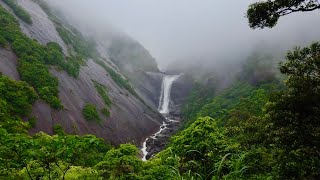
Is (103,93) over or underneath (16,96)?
over

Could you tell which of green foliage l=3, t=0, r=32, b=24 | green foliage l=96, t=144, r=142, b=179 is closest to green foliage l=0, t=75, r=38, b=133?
green foliage l=3, t=0, r=32, b=24

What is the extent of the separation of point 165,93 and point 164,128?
1256 inches

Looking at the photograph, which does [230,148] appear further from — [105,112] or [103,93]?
[103,93]

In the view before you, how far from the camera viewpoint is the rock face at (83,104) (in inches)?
1715

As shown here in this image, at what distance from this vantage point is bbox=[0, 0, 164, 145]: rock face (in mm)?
43562

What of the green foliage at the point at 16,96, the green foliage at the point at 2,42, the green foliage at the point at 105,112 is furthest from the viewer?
the green foliage at the point at 105,112

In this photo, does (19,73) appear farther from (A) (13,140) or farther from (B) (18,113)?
(A) (13,140)

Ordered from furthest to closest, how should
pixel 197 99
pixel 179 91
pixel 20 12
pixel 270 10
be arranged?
pixel 179 91
pixel 197 99
pixel 20 12
pixel 270 10

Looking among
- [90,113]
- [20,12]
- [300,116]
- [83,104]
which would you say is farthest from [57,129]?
[300,116]

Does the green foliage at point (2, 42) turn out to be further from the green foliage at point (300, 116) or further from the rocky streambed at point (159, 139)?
the green foliage at point (300, 116)

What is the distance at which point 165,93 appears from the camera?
105688 millimetres

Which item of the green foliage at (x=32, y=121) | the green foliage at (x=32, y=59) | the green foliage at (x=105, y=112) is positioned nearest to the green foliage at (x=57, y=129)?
the green foliage at (x=32, y=121)

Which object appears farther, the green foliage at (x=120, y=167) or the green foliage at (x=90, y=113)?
the green foliage at (x=90, y=113)

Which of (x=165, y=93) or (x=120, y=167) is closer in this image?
(x=120, y=167)
